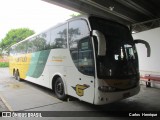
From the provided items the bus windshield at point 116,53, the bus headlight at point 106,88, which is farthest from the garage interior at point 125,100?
the bus headlight at point 106,88

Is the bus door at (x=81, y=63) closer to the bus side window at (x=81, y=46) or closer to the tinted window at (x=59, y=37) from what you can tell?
the bus side window at (x=81, y=46)

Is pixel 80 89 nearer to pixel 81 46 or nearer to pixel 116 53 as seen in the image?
pixel 81 46

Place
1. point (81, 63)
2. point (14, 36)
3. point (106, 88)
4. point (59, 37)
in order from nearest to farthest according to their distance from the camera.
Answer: point (106, 88) → point (81, 63) → point (59, 37) → point (14, 36)

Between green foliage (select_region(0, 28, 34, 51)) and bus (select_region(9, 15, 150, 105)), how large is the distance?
1493 inches

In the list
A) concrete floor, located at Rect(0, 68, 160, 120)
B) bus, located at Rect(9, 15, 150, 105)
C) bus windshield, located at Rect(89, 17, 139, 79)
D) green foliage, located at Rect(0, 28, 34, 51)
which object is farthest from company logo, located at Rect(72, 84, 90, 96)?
green foliage, located at Rect(0, 28, 34, 51)

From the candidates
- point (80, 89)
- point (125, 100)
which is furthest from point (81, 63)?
point (125, 100)

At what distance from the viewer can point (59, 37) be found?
720cm

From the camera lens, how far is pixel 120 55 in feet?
18.4

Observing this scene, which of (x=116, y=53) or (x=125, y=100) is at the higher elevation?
(x=116, y=53)

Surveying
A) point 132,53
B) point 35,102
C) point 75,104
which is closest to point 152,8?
point 132,53

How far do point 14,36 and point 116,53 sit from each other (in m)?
42.0

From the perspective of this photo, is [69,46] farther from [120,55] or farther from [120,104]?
[120,104]

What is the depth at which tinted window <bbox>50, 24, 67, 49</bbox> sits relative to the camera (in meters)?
6.81

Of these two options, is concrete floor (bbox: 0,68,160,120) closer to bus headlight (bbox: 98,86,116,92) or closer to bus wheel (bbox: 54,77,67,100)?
bus wheel (bbox: 54,77,67,100)
